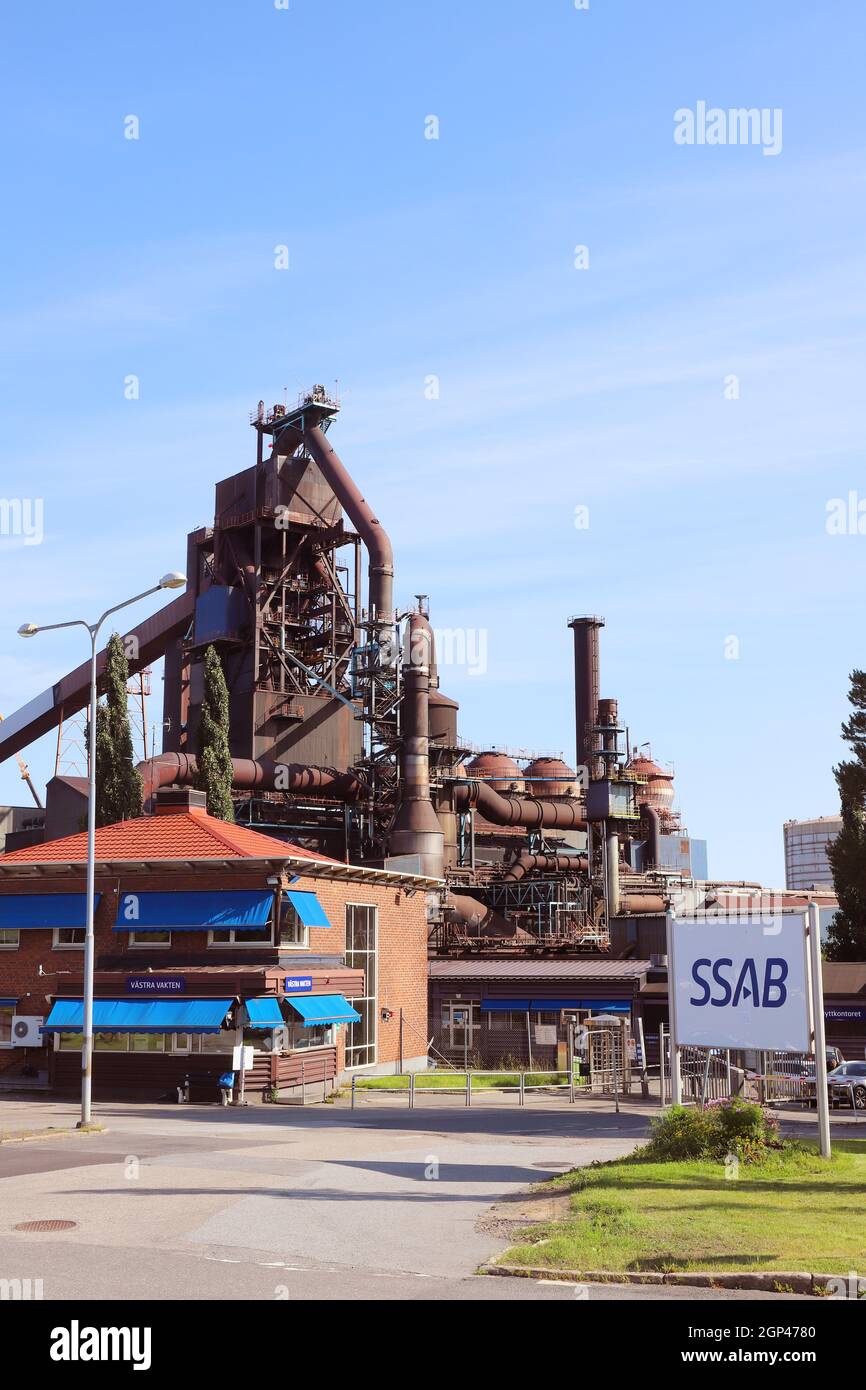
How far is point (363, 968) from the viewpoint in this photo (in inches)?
1753

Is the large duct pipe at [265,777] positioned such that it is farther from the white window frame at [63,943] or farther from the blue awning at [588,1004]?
the white window frame at [63,943]

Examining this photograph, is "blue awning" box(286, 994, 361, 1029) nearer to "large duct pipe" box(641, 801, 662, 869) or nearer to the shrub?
the shrub

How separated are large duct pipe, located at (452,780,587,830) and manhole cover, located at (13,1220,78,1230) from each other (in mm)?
60050

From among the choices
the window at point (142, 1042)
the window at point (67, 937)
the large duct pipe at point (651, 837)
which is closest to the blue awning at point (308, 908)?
the window at point (142, 1042)

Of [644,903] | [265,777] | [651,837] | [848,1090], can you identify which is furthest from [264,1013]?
[651,837]

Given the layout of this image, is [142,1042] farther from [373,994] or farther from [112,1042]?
[373,994]

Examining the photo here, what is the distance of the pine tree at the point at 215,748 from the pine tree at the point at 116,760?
3455mm

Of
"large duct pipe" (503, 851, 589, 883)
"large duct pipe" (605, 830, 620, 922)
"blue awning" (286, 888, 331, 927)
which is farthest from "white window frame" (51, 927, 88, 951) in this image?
"large duct pipe" (503, 851, 589, 883)

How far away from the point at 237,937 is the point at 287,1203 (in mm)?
20639

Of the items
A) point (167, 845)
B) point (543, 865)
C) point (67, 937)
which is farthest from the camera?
point (543, 865)

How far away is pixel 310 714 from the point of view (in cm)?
7394
